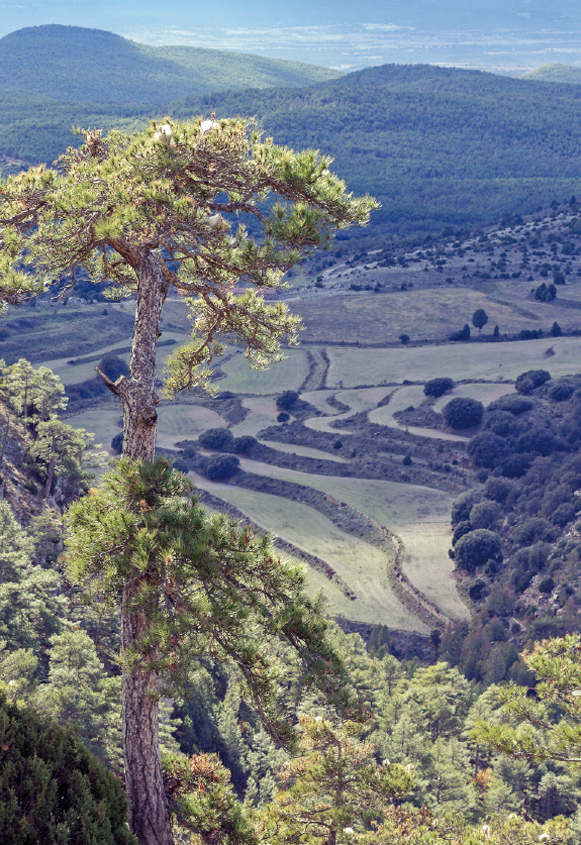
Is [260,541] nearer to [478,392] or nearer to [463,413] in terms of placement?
[463,413]

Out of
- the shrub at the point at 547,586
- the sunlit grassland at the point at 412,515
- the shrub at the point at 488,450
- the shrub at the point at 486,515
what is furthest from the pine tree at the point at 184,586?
the shrub at the point at 488,450

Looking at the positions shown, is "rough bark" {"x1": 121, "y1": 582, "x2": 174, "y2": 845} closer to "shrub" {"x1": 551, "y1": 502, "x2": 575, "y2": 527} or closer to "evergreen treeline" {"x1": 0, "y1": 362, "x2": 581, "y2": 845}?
"evergreen treeline" {"x1": 0, "y1": 362, "x2": 581, "y2": 845}

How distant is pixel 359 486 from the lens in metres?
82.9

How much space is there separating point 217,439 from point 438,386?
85.2 feet

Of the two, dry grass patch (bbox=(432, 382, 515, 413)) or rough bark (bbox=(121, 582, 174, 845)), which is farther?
dry grass patch (bbox=(432, 382, 515, 413))

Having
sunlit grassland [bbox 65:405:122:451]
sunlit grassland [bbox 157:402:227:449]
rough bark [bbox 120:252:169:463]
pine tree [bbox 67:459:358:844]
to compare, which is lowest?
sunlit grassland [bbox 157:402:227:449]

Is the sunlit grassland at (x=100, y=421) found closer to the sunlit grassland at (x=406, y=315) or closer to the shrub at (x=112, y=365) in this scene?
the shrub at (x=112, y=365)

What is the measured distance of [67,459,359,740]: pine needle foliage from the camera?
418 inches

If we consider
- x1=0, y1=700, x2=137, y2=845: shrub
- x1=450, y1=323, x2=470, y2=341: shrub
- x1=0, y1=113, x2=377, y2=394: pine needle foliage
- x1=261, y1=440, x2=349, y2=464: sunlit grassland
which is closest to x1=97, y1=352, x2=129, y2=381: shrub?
x1=261, y1=440, x2=349, y2=464: sunlit grassland

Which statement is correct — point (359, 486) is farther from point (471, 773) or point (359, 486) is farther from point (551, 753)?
point (551, 753)

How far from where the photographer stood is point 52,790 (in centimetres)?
1048

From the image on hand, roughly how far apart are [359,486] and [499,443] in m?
15.5

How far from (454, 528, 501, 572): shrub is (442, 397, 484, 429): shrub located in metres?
25.2

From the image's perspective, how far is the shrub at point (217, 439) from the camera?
299 ft
